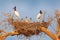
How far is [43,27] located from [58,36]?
88cm

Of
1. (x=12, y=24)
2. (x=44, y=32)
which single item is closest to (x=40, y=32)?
(x=44, y=32)

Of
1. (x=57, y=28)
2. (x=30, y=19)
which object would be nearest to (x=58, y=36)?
(x=57, y=28)

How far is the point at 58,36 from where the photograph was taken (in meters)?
18.9

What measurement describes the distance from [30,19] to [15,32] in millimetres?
963

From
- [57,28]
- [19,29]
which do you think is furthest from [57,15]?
[19,29]

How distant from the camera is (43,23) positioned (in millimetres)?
19047

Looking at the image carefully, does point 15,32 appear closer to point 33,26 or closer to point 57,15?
point 33,26

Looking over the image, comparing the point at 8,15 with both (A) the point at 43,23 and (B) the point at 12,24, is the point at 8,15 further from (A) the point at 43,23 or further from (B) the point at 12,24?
(A) the point at 43,23

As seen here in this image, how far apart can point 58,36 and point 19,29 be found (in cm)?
187

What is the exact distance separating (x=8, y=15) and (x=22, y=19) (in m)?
0.69

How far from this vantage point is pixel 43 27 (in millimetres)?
19219

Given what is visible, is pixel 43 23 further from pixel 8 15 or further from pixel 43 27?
pixel 8 15

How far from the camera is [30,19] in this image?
19.2m

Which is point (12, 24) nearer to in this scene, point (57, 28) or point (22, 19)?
point (22, 19)
